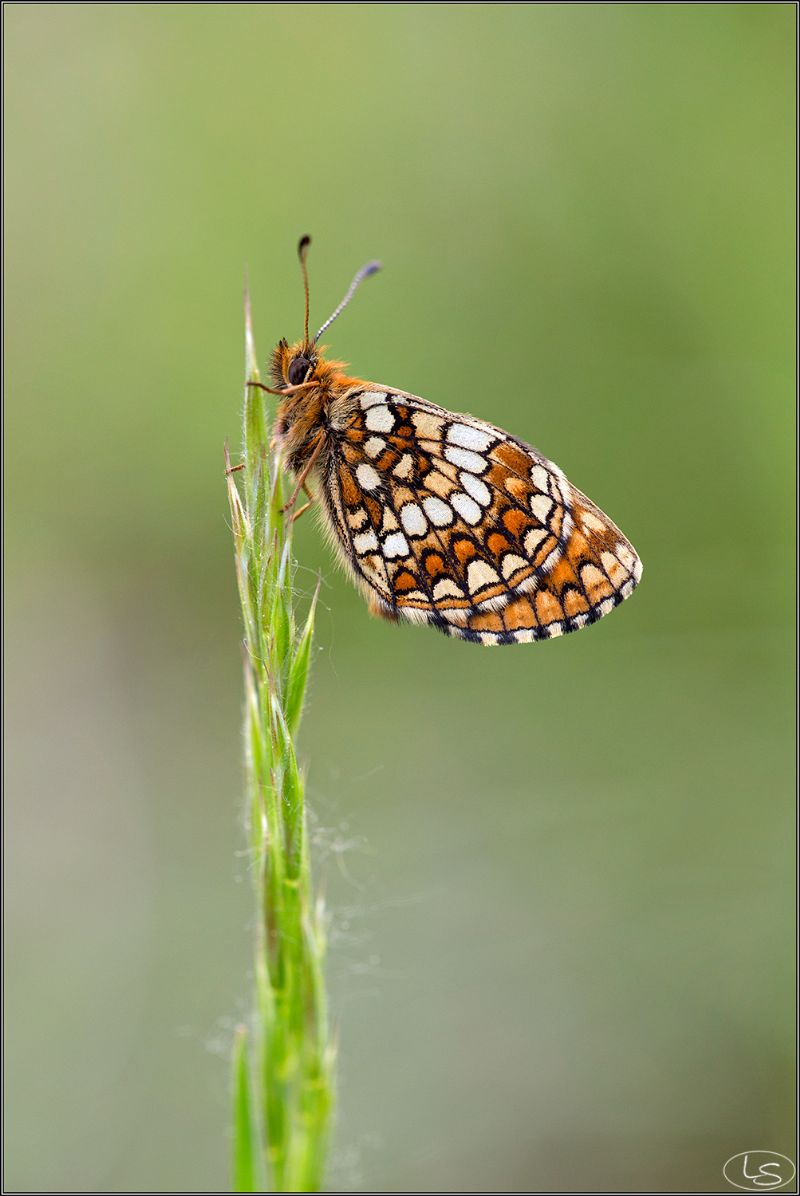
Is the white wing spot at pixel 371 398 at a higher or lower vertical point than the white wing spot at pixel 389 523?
higher

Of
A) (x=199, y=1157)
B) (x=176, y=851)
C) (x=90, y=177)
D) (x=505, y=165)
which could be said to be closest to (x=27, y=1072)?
(x=199, y=1157)

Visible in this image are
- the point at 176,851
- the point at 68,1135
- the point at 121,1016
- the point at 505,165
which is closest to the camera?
the point at 68,1135

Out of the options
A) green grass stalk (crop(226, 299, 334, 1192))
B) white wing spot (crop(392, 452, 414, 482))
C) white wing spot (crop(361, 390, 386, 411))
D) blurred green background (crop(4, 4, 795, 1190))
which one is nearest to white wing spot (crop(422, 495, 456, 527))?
white wing spot (crop(392, 452, 414, 482))

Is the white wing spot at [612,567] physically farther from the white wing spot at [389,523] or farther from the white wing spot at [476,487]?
the white wing spot at [389,523]

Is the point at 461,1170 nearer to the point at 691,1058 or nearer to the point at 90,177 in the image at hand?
the point at 691,1058

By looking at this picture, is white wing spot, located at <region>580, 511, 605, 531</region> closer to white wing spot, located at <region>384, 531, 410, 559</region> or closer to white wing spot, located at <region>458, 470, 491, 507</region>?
white wing spot, located at <region>458, 470, 491, 507</region>

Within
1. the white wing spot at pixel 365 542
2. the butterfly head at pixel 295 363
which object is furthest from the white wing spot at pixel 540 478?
the butterfly head at pixel 295 363

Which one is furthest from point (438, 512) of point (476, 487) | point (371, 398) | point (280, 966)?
point (280, 966)
